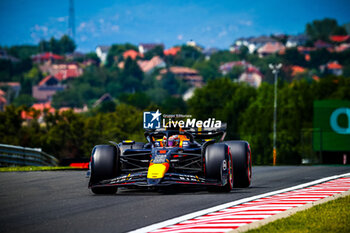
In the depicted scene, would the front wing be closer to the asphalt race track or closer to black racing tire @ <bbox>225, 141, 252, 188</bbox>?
the asphalt race track

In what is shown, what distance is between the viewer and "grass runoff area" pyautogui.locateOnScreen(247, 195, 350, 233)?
1039cm

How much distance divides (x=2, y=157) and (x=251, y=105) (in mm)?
80326

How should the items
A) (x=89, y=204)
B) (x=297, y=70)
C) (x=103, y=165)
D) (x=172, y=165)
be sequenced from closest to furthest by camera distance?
(x=89, y=204) → (x=103, y=165) → (x=172, y=165) → (x=297, y=70)

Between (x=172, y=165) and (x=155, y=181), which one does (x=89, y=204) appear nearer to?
A: (x=155, y=181)

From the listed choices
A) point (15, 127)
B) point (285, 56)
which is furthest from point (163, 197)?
point (285, 56)

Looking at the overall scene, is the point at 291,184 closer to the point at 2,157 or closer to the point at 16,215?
the point at 16,215

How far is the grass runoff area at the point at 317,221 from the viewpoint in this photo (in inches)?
409

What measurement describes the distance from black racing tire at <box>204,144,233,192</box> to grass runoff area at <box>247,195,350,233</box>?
3091mm

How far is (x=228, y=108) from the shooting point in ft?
383

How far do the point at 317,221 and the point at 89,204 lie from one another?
464 cm

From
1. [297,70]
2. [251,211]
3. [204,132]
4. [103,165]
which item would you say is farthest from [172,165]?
[297,70]

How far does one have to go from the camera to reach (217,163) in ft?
51.5

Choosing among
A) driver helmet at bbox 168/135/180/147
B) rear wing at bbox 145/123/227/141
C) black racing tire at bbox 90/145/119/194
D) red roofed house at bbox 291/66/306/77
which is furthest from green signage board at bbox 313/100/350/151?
red roofed house at bbox 291/66/306/77

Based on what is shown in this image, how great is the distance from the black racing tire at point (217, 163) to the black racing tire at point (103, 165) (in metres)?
1.98
